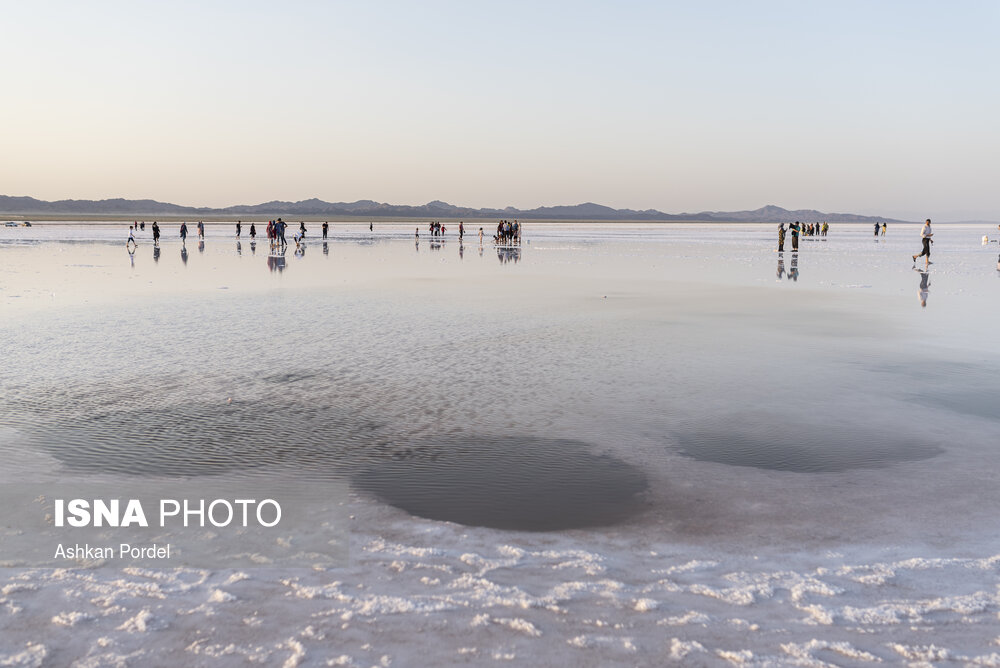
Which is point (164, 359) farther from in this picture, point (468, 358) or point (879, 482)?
point (879, 482)

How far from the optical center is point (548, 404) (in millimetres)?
9133

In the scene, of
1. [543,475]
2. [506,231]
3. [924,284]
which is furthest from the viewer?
[506,231]

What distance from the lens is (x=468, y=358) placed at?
11945mm

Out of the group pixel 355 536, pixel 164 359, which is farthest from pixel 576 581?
pixel 164 359

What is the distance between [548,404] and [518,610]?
4854mm

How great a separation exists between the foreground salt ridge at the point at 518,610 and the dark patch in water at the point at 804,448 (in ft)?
6.69

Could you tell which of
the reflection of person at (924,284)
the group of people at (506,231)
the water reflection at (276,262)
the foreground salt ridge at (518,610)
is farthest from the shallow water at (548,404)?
the group of people at (506,231)

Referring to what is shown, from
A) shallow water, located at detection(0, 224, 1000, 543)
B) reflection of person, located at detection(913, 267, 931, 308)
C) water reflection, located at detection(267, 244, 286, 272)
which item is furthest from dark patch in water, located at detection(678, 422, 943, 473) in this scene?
water reflection, located at detection(267, 244, 286, 272)

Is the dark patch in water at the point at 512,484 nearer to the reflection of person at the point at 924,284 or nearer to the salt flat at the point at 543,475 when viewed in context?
the salt flat at the point at 543,475

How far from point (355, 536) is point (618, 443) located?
3130 mm

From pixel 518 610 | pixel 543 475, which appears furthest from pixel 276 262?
pixel 518 610

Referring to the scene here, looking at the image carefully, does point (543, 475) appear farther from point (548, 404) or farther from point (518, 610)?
point (548, 404)

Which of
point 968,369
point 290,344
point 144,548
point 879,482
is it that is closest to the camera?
point 144,548

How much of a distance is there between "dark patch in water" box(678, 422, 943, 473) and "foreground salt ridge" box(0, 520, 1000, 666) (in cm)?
204
